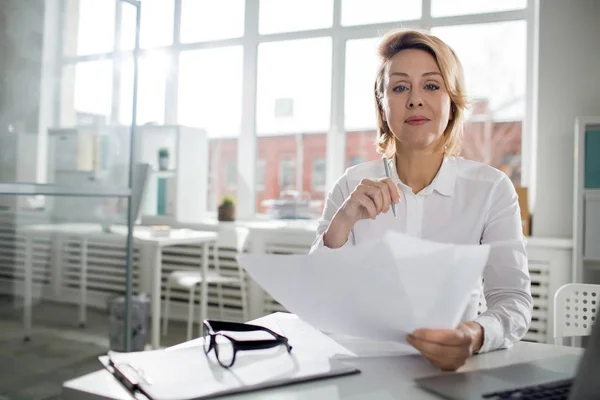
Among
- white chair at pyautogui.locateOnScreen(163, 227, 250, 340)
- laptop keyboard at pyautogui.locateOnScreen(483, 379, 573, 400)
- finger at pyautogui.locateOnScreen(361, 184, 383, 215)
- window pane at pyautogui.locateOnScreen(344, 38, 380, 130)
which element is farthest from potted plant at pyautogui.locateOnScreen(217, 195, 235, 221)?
laptop keyboard at pyautogui.locateOnScreen(483, 379, 573, 400)

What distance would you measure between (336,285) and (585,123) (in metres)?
2.78

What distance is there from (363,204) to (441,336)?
40cm

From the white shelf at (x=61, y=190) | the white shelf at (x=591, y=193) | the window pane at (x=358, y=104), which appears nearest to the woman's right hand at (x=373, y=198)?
the white shelf at (x=61, y=190)

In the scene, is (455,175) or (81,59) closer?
(455,175)

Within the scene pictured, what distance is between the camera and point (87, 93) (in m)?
2.50

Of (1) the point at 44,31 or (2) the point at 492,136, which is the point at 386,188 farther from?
(2) the point at 492,136

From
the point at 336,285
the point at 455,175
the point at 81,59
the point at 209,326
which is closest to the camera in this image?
the point at 336,285

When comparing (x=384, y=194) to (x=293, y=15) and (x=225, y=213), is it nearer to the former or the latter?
(x=225, y=213)

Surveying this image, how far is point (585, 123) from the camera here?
3.05 meters

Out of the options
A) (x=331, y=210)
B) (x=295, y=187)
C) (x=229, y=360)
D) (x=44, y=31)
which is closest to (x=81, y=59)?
(x=44, y=31)

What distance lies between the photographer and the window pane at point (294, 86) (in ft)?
14.9

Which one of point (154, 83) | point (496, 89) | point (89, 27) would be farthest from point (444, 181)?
point (154, 83)

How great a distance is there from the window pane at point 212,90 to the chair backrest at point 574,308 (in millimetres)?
3706

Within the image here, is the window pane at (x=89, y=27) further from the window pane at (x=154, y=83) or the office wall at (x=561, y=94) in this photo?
the office wall at (x=561, y=94)
